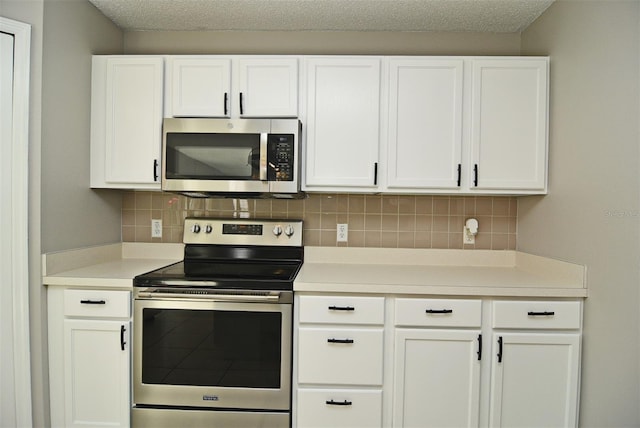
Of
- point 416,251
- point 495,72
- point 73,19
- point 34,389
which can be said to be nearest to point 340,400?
point 416,251

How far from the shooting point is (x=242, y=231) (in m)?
2.49

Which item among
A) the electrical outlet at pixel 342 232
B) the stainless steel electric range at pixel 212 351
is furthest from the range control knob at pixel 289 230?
the stainless steel electric range at pixel 212 351

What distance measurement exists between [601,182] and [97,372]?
254 cm

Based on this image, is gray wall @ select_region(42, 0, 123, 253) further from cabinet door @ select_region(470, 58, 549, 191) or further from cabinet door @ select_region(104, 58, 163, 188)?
cabinet door @ select_region(470, 58, 549, 191)

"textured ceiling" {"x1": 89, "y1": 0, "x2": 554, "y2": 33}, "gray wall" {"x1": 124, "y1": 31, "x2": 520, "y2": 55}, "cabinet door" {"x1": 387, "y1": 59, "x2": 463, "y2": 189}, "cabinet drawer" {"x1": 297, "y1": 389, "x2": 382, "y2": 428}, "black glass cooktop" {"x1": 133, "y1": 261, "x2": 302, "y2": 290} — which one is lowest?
"cabinet drawer" {"x1": 297, "y1": 389, "x2": 382, "y2": 428}

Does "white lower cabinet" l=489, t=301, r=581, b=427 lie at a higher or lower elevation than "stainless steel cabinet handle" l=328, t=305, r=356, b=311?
lower

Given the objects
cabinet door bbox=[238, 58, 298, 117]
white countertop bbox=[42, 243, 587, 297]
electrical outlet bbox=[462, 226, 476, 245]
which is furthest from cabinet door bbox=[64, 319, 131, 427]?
electrical outlet bbox=[462, 226, 476, 245]

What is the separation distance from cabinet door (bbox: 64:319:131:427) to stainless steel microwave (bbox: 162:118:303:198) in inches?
31.4

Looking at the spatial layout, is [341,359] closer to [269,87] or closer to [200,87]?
[269,87]

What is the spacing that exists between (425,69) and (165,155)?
1.52 m

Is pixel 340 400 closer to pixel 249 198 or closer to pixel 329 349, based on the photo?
pixel 329 349

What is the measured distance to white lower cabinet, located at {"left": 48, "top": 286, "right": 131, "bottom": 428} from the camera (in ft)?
6.36

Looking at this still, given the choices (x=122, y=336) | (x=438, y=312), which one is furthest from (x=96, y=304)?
(x=438, y=312)

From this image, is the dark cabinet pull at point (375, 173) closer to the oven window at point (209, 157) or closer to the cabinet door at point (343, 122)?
the cabinet door at point (343, 122)
